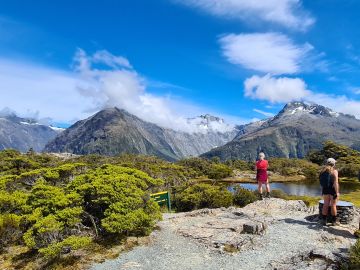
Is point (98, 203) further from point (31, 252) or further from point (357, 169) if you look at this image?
point (357, 169)

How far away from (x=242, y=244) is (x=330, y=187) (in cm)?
631

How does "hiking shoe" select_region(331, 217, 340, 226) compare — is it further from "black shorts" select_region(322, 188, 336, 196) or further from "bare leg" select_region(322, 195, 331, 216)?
"black shorts" select_region(322, 188, 336, 196)

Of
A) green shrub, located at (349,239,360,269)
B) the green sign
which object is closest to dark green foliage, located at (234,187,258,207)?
the green sign

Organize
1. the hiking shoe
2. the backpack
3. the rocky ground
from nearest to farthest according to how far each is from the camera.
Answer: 1. the rocky ground
2. the backpack
3. the hiking shoe

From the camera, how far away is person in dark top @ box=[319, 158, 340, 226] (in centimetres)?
2072

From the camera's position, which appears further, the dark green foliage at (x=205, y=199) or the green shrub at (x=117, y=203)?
the dark green foliage at (x=205, y=199)

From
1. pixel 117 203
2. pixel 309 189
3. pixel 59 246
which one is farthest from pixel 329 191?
pixel 309 189

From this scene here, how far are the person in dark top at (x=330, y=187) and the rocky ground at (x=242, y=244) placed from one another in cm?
106

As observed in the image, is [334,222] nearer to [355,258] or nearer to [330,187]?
[330,187]

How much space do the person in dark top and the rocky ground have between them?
1.06 m

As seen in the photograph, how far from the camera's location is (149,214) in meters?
21.8

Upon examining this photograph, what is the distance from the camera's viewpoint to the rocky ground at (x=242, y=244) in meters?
16.8

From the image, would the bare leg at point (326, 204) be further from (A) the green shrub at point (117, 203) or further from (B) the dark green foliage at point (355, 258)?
Answer: (A) the green shrub at point (117, 203)

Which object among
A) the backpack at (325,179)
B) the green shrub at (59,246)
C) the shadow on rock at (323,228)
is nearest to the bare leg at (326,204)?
the backpack at (325,179)
